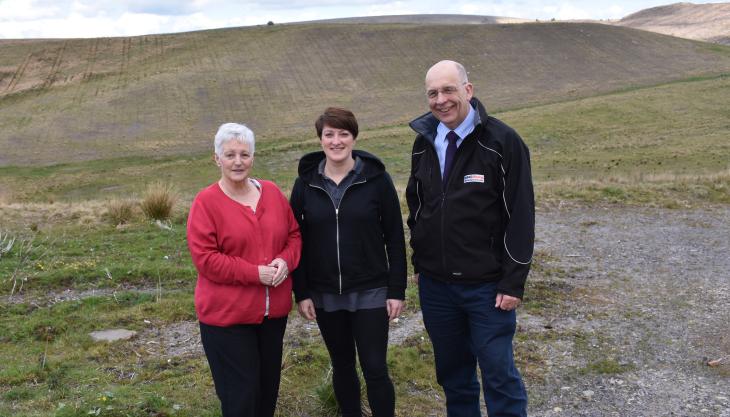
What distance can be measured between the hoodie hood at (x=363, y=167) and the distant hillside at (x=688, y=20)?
88.7m

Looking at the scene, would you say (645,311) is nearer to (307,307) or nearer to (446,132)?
(446,132)

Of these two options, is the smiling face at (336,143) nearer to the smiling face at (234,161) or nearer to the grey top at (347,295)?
the grey top at (347,295)

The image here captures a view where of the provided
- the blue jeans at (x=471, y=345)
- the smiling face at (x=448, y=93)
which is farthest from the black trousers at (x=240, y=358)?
the smiling face at (x=448, y=93)

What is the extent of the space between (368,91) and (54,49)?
28.4m

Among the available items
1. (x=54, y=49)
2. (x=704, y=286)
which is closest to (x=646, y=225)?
(x=704, y=286)

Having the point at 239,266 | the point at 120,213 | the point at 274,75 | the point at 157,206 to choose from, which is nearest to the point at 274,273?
the point at 239,266

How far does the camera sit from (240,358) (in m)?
3.43

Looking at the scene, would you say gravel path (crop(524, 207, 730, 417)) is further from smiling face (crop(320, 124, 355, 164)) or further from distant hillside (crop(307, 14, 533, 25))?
distant hillside (crop(307, 14, 533, 25))

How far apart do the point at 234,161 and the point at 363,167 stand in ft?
2.26

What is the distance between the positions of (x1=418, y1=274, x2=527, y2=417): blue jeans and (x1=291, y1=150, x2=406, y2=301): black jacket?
0.25m

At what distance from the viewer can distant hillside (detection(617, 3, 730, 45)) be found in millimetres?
89625

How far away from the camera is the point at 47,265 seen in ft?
26.3

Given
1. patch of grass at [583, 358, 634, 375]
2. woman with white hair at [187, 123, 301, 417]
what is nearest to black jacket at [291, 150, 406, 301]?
woman with white hair at [187, 123, 301, 417]

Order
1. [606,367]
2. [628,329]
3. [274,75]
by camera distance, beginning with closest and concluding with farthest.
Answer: [606,367] → [628,329] → [274,75]
